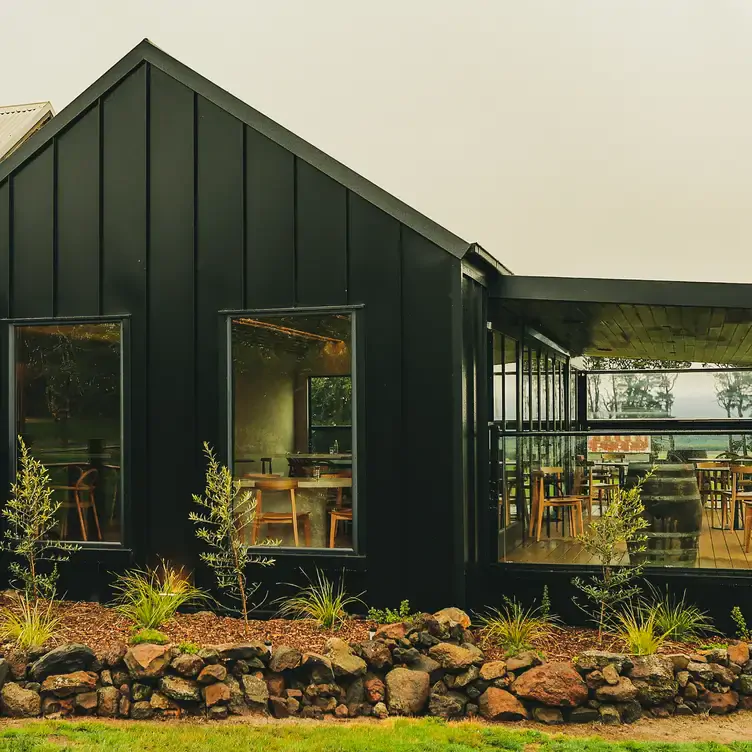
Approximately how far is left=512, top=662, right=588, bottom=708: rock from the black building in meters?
1.14

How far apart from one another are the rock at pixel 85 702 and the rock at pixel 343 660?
5.30 ft

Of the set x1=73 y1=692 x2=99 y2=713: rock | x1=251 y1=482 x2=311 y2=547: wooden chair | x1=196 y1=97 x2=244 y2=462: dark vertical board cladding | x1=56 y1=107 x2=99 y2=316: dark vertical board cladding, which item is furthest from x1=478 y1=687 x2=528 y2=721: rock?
x1=56 y1=107 x2=99 y2=316: dark vertical board cladding

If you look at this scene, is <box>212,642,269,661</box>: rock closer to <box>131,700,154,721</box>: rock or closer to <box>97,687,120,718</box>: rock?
<box>131,700,154,721</box>: rock

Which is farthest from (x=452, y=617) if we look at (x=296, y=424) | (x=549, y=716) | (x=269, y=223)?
(x=269, y=223)

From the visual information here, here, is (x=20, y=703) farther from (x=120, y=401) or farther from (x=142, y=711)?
(x=120, y=401)

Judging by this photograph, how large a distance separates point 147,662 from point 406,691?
1.78m

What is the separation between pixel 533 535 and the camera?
8.30 meters

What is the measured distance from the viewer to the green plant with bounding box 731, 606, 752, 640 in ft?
24.8

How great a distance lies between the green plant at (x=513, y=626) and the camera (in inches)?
283

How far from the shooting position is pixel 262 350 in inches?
316

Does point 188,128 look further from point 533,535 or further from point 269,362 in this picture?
point 533,535

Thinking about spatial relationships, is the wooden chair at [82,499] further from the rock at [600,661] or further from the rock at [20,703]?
the rock at [600,661]

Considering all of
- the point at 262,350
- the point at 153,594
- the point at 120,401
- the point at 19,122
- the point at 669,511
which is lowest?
the point at 153,594

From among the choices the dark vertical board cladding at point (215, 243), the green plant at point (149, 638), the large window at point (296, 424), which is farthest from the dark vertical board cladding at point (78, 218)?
the green plant at point (149, 638)
